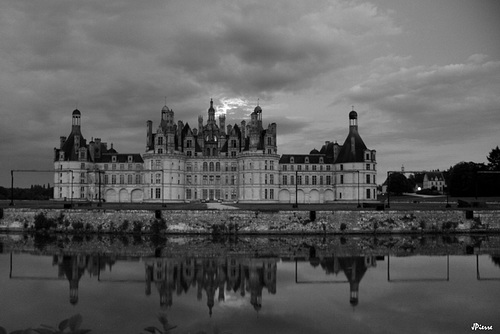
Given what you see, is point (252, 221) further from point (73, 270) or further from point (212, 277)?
point (73, 270)

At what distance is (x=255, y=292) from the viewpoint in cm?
1697

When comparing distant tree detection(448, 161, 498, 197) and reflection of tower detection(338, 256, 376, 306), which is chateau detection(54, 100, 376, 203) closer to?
distant tree detection(448, 161, 498, 197)

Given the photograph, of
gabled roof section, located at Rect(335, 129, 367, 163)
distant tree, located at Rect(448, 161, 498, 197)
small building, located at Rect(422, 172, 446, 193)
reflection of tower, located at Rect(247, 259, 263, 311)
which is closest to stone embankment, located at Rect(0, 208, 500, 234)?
reflection of tower, located at Rect(247, 259, 263, 311)

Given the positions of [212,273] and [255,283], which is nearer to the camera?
[255,283]

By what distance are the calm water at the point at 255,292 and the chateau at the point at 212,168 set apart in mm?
33840

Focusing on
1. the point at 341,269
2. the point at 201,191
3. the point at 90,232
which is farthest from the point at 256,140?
the point at 341,269

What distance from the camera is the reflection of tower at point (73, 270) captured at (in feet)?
55.2

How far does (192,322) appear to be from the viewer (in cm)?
1301

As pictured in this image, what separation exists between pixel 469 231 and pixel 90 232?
31087 mm

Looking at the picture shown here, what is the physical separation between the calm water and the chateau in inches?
1332

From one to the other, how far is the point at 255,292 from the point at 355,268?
6.71 m

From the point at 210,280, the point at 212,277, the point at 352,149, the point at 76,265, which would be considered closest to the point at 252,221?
the point at 76,265

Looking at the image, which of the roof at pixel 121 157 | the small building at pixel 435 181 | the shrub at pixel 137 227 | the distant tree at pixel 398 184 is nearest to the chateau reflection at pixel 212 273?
the shrub at pixel 137 227

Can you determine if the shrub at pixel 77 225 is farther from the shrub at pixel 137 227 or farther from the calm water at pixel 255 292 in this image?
the calm water at pixel 255 292
